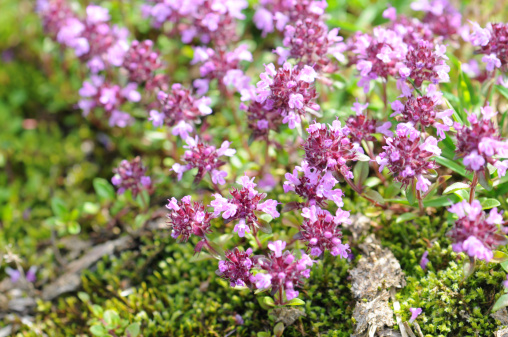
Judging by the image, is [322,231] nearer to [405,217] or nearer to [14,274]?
[405,217]

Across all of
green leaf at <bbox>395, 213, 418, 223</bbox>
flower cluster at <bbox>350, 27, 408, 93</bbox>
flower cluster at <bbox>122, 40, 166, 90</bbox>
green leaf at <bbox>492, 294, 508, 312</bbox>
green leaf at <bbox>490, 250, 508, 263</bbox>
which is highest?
flower cluster at <bbox>350, 27, 408, 93</bbox>

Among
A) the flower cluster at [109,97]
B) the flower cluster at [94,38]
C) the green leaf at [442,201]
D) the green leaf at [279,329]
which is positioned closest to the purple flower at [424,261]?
the green leaf at [442,201]

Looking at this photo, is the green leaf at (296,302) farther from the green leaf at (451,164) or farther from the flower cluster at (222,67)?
the flower cluster at (222,67)

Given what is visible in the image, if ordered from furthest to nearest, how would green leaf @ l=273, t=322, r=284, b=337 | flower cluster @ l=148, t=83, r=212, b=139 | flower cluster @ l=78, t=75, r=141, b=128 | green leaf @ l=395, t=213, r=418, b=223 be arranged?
flower cluster @ l=78, t=75, r=141, b=128, flower cluster @ l=148, t=83, r=212, b=139, green leaf @ l=395, t=213, r=418, b=223, green leaf @ l=273, t=322, r=284, b=337

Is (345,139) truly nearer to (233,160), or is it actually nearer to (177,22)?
(233,160)

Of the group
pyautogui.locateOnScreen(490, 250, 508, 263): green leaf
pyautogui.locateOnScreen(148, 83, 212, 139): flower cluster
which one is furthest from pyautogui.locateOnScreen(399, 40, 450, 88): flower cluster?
pyautogui.locateOnScreen(148, 83, 212, 139): flower cluster

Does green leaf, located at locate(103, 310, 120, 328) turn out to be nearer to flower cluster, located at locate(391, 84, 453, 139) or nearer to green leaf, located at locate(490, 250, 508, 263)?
flower cluster, located at locate(391, 84, 453, 139)
